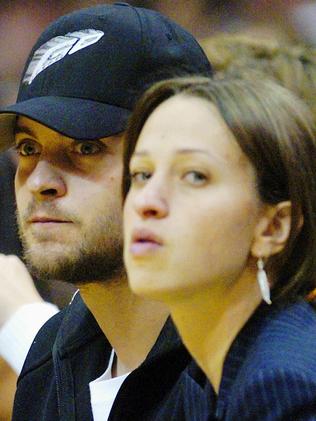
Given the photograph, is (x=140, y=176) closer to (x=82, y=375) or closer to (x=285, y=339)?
(x=285, y=339)

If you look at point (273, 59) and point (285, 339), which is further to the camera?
point (273, 59)

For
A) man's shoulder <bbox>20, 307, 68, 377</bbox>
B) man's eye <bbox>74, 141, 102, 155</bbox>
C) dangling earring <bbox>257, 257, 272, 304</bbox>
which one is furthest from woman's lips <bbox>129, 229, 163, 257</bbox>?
man's shoulder <bbox>20, 307, 68, 377</bbox>

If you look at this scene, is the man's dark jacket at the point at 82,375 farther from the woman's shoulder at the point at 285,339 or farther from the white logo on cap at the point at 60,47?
the white logo on cap at the point at 60,47

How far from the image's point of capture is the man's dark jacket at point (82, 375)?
44.7 inches

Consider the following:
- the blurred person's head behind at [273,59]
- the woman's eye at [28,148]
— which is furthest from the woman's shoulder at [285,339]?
the woman's eye at [28,148]

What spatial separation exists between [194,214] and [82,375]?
1.71ft

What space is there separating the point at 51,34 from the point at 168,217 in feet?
1.61

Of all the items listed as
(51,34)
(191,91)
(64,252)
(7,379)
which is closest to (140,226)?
(191,91)

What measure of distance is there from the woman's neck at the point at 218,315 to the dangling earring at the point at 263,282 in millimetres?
16

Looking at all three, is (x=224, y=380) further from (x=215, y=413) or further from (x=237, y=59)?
(x=237, y=59)

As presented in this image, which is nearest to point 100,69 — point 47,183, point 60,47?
point 60,47

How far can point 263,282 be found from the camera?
0.88 m

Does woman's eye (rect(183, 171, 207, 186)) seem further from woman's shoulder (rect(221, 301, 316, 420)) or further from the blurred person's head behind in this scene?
the blurred person's head behind

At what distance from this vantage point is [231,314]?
904 mm
